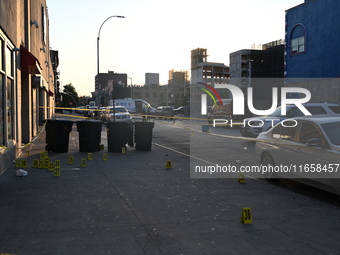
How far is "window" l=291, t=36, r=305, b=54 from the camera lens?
1378 inches

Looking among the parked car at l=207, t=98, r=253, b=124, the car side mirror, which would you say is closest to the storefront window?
the car side mirror

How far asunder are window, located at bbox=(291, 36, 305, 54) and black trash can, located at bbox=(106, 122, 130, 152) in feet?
79.3

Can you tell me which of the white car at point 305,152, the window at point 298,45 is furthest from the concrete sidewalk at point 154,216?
the window at point 298,45

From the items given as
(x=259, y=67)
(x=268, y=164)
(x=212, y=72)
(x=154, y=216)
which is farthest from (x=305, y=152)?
(x=212, y=72)

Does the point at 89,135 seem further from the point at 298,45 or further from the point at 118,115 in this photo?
the point at 298,45

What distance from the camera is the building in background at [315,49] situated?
31344mm

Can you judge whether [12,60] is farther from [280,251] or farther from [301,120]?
[280,251]

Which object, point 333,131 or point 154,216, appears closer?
point 154,216

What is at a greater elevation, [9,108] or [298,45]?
[298,45]

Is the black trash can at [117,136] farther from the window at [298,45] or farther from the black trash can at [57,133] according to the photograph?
the window at [298,45]

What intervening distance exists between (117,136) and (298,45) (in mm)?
25105

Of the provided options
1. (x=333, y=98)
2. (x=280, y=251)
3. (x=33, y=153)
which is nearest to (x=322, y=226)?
(x=280, y=251)

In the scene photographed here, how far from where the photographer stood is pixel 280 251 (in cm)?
502

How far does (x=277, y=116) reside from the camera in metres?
18.8
